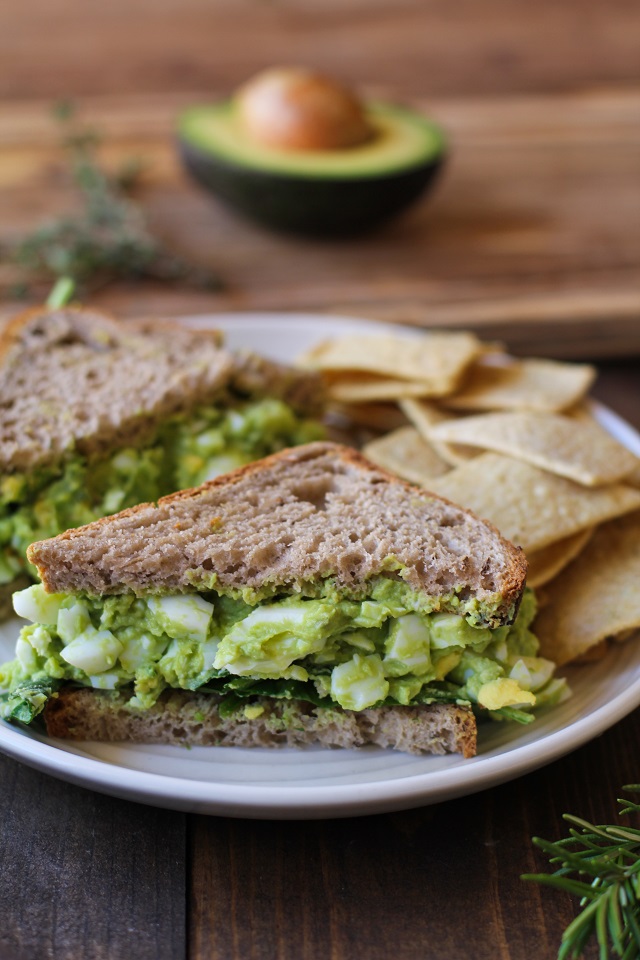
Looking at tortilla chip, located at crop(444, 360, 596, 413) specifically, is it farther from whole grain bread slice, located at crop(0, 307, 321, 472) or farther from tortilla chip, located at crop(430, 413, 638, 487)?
whole grain bread slice, located at crop(0, 307, 321, 472)

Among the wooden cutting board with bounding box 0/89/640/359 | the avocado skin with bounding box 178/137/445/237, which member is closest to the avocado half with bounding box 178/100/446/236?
the avocado skin with bounding box 178/137/445/237

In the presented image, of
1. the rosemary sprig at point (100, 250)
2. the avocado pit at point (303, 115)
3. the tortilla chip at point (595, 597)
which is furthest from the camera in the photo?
the avocado pit at point (303, 115)

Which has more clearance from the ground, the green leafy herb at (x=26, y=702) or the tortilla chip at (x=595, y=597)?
the green leafy herb at (x=26, y=702)

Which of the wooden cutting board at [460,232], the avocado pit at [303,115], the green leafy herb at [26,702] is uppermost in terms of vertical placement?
the avocado pit at [303,115]

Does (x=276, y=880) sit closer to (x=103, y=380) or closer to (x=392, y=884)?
(x=392, y=884)

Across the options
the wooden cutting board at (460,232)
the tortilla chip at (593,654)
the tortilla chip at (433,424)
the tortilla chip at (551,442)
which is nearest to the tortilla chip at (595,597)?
the tortilla chip at (593,654)

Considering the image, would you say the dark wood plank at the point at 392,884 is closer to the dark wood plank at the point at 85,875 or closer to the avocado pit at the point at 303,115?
the dark wood plank at the point at 85,875

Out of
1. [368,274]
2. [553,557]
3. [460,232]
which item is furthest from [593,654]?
[460,232]

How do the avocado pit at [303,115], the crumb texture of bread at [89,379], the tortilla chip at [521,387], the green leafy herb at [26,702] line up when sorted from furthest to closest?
the avocado pit at [303,115] < the tortilla chip at [521,387] < the crumb texture of bread at [89,379] < the green leafy herb at [26,702]
